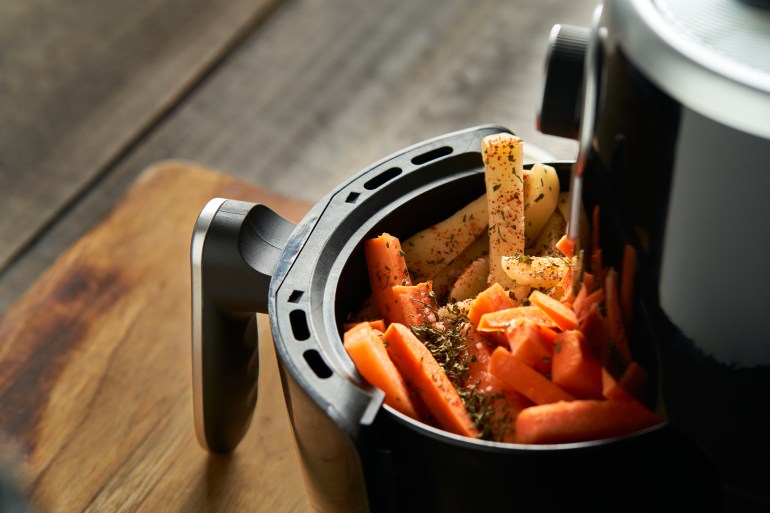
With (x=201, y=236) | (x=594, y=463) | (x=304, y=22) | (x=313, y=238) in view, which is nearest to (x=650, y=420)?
(x=594, y=463)

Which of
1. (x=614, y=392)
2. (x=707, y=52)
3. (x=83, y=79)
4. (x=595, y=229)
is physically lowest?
(x=83, y=79)

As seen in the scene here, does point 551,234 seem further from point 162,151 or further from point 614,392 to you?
point 162,151

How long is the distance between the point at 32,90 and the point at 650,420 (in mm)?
1929

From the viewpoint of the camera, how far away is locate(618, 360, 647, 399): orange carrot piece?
818 millimetres

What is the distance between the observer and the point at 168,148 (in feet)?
7.04

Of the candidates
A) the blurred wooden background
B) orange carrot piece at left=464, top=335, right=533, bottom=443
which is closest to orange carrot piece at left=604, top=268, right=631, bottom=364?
orange carrot piece at left=464, top=335, right=533, bottom=443

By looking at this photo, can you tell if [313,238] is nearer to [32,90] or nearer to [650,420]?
[650,420]

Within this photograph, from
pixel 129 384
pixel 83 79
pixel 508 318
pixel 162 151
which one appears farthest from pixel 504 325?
pixel 83 79

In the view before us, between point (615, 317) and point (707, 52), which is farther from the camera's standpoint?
point (615, 317)

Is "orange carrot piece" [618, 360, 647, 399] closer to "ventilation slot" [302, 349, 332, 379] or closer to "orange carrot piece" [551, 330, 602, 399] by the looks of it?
"orange carrot piece" [551, 330, 602, 399]

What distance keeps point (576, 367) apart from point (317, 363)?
24cm

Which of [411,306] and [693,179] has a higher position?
[693,179]

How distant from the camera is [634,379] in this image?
82 cm

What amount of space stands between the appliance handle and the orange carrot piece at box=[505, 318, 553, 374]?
284 mm
